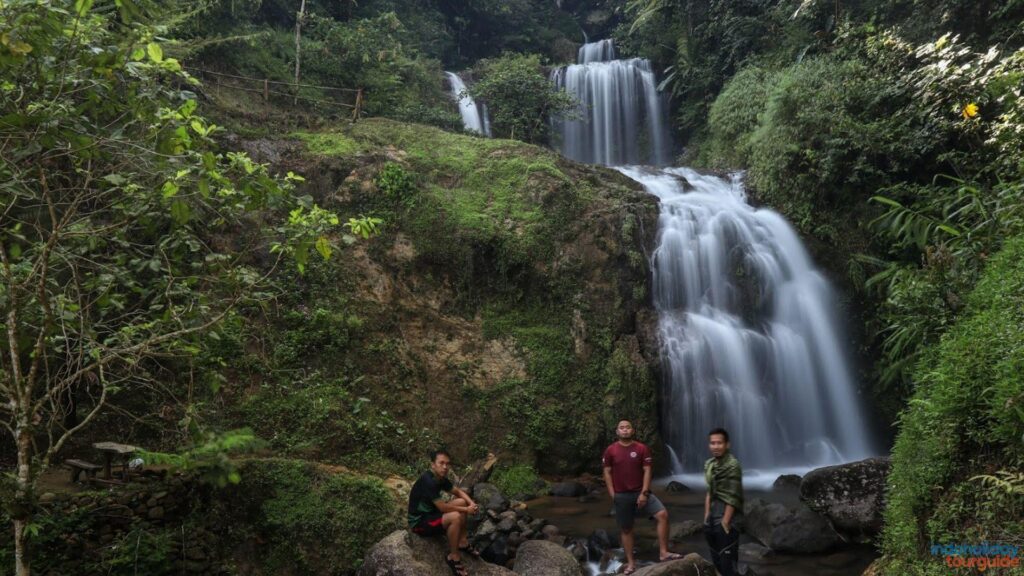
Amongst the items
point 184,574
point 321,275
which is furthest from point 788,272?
point 184,574

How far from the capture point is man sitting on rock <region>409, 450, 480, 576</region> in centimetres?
616

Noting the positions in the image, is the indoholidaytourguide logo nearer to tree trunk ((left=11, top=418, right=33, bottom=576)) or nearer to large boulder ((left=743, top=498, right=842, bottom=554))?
large boulder ((left=743, top=498, right=842, bottom=554))

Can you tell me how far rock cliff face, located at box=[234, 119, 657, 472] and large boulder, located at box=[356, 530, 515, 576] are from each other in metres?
3.02

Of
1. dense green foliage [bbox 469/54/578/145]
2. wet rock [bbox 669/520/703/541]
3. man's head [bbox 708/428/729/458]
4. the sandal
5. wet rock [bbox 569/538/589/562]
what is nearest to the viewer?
man's head [bbox 708/428/729/458]

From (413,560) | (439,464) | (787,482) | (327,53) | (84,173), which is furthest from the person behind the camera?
(327,53)

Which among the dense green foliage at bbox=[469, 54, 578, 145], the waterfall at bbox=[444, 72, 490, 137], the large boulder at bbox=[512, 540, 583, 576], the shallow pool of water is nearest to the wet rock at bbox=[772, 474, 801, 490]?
the shallow pool of water

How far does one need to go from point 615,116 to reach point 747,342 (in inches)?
529

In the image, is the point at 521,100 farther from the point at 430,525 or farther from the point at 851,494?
the point at 430,525

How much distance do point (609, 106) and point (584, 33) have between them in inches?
354

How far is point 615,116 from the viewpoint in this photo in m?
23.3

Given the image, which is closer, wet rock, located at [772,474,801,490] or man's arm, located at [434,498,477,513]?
man's arm, located at [434,498,477,513]

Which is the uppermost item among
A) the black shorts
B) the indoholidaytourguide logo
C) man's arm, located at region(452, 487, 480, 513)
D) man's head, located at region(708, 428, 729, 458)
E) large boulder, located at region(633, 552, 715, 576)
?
man's head, located at region(708, 428, 729, 458)

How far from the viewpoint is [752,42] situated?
19734mm

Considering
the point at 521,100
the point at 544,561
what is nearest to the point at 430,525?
the point at 544,561
